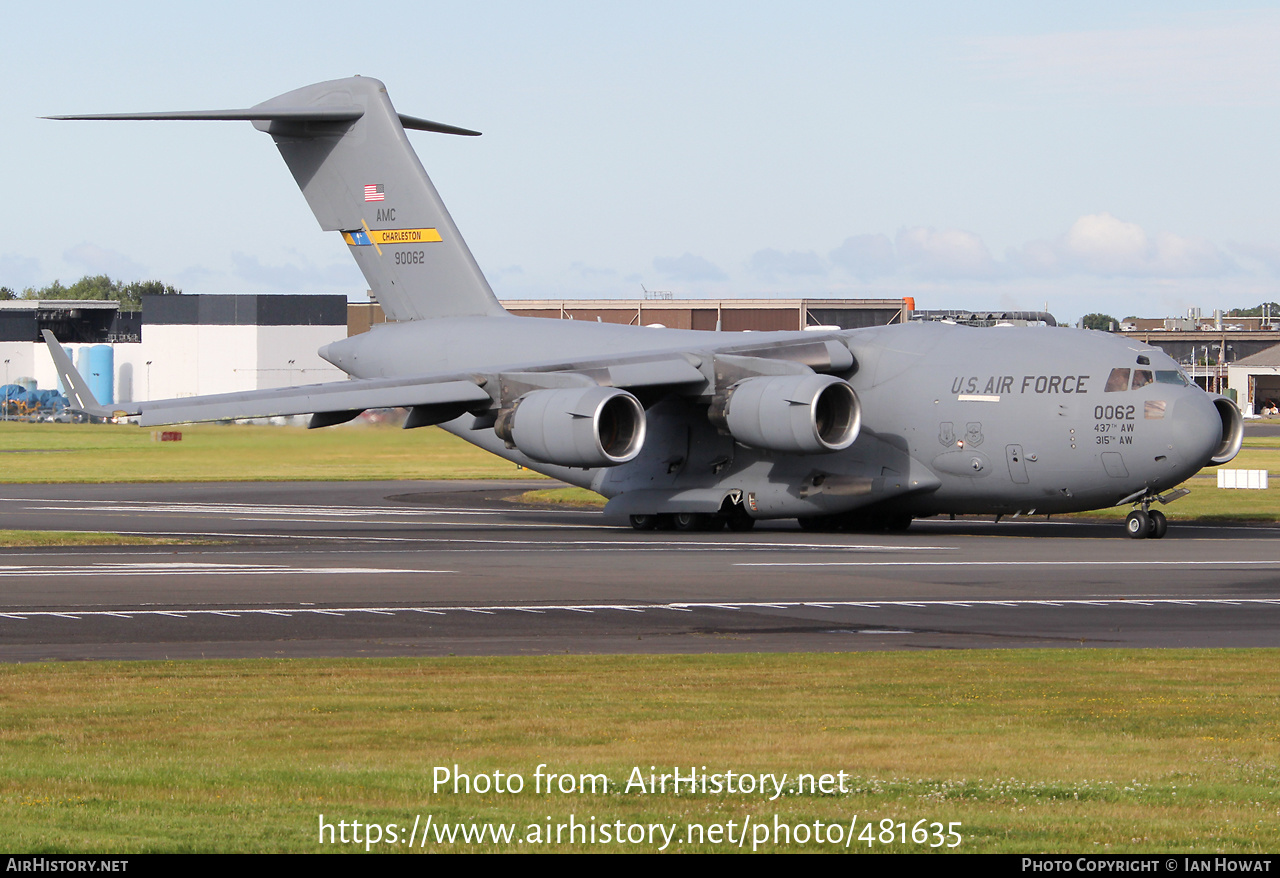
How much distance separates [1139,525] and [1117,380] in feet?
8.50

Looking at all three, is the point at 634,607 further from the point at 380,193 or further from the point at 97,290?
the point at 97,290

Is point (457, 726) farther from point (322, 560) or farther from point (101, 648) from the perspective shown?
point (322, 560)

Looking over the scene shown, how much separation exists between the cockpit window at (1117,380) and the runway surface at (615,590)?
8.71 feet

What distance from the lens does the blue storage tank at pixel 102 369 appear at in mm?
106250

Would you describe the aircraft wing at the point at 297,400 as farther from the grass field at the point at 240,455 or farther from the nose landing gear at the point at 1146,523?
the nose landing gear at the point at 1146,523

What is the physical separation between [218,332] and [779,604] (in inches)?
3385

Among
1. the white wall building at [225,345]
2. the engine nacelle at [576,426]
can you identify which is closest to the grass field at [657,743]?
the engine nacelle at [576,426]

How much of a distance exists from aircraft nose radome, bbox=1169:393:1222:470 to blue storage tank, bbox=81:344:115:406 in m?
87.9

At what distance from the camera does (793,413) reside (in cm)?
2931

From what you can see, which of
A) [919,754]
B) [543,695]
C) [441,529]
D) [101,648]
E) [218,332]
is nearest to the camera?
[919,754]

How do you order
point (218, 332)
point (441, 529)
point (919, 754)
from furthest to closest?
1. point (218, 332)
2. point (441, 529)
3. point (919, 754)

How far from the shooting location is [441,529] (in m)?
33.1

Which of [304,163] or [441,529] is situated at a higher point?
[304,163]
